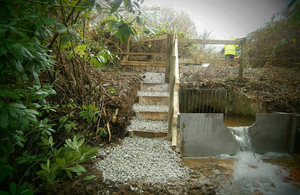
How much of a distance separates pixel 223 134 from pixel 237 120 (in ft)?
5.47

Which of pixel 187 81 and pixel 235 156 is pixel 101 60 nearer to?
pixel 235 156

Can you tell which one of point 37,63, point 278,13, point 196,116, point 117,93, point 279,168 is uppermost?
point 278,13

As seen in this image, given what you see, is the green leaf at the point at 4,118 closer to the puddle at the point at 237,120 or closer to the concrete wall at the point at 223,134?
the concrete wall at the point at 223,134

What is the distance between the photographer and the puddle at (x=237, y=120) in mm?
4234

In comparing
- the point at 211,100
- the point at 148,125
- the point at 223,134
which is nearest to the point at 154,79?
the point at 211,100

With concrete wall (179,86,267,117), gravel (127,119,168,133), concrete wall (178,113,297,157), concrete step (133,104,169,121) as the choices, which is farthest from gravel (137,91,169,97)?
concrete wall (178,113,297,157)

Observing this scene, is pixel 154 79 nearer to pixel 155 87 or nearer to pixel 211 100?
pixel 155 87

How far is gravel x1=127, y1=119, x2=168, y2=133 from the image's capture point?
3.11 meters

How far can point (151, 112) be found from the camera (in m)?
3.49

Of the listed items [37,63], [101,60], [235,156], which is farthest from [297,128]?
[37,63]

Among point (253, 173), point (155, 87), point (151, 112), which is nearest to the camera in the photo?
point (253, 173)

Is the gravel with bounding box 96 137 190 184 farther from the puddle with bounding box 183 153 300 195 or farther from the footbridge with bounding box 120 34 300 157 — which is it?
the puddle with bounding box 183 153 300 195

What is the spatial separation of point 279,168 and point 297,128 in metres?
1.07

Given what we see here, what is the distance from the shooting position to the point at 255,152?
329 cm
